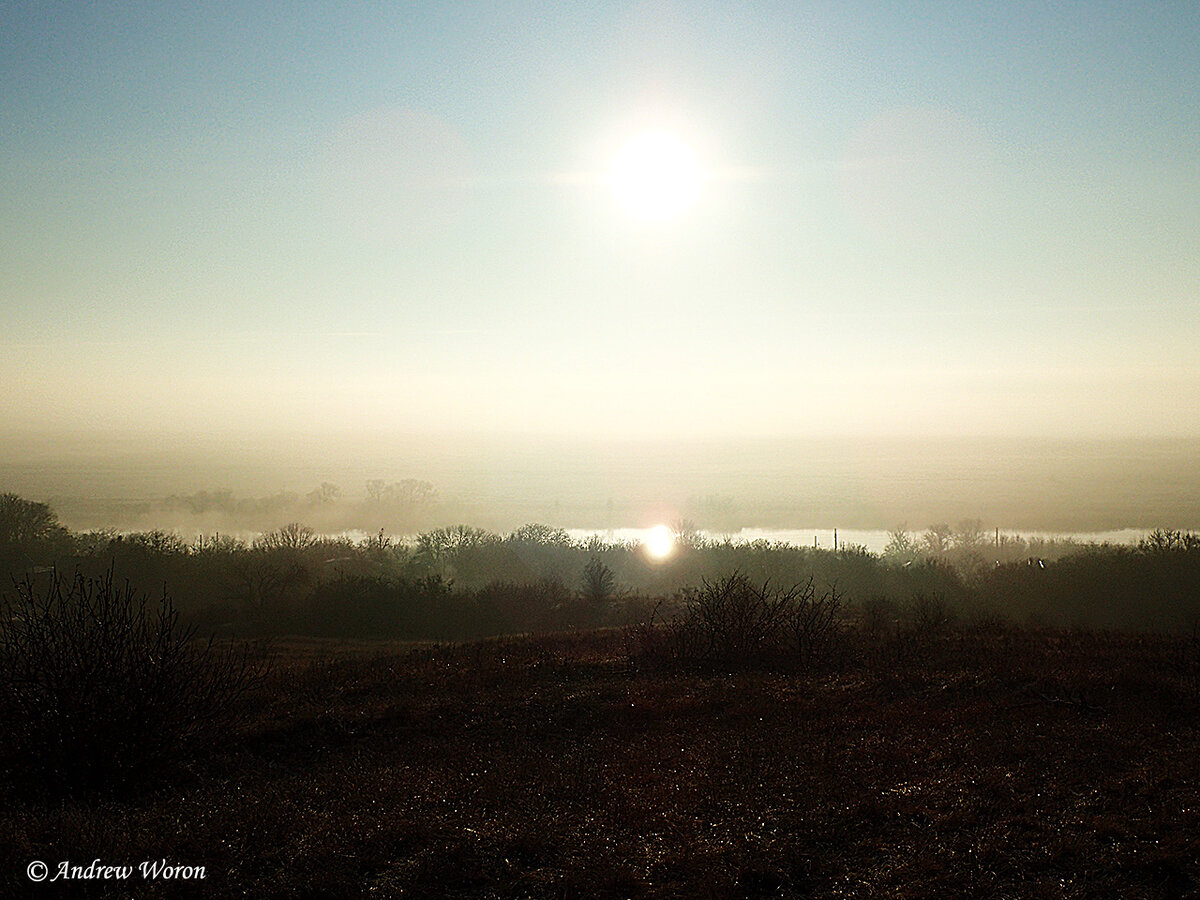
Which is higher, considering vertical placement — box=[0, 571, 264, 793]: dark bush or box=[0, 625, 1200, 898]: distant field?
box=[0, 571, 264, 793]: dark bush

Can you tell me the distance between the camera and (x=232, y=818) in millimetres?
7992

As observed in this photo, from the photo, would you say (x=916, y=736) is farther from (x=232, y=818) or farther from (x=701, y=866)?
(x=232, y=818)

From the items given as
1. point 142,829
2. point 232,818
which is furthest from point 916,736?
point 142,829

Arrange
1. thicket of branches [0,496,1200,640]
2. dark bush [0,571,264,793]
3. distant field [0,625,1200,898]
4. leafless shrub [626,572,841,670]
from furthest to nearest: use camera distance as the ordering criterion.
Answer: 1. thicket of branches [0,496,1200,640]
2. leafless shrub [626,572,841,670]
3. dark bush [0,571,264,793]
4. distant field [0,625,1200,898]

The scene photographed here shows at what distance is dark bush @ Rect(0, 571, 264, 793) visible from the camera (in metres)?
9.54

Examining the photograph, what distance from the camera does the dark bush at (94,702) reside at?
9.54m

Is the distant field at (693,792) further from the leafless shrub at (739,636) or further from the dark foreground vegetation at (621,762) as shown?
the leafless shrub at (739,636)

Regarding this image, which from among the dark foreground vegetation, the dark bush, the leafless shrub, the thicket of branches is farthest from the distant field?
the thicket of branches

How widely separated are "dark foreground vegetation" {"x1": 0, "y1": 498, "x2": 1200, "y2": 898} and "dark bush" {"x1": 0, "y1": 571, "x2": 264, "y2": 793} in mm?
32

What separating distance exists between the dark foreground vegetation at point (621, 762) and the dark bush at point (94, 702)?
1.3 inches

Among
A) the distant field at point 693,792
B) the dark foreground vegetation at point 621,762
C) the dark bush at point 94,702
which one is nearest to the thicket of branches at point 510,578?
the dark foreground vegetation at point 621,762

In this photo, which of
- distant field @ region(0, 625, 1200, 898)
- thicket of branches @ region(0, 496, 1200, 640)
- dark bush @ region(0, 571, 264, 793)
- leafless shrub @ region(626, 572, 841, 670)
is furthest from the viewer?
thicket of branches @ region(0, 496, 1200, 640)

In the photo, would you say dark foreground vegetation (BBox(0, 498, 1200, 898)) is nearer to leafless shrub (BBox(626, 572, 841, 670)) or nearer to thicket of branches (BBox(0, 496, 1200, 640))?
leafless shrub (BBox(626, 572, 841, 670))

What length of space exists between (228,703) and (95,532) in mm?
52246
